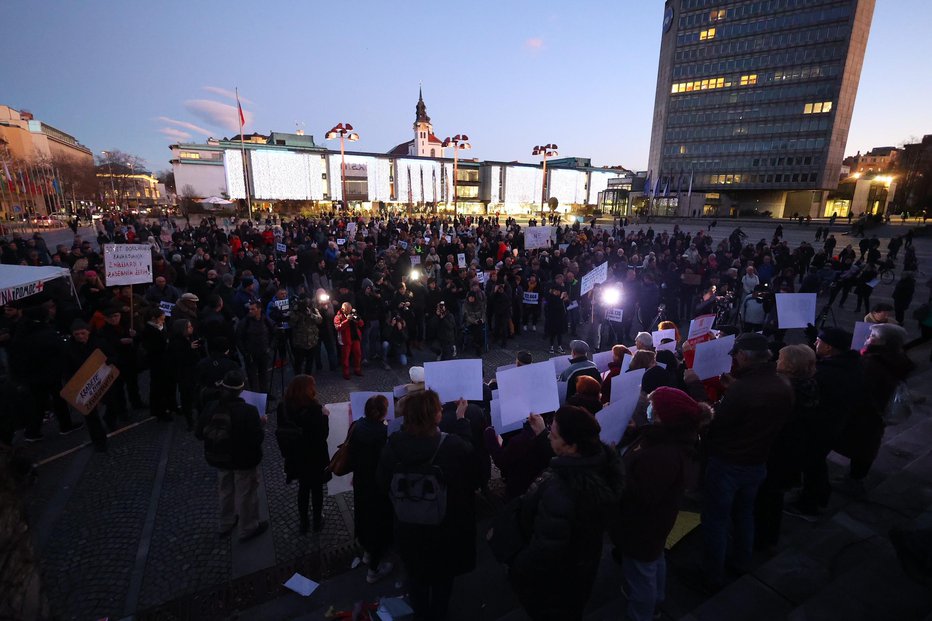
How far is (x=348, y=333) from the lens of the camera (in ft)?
27.2

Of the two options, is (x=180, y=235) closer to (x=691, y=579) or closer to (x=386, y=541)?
(x=386, y=541)

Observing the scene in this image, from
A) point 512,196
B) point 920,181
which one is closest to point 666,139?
point 512,196

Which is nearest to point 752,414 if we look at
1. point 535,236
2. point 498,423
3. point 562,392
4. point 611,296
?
point 562,392

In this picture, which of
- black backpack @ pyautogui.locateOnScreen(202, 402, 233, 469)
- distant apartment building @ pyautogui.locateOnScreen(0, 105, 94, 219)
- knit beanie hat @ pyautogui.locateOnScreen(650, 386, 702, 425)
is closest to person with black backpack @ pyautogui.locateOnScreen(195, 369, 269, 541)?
black backpack @ pyautogui.locateOnScreen(202, 402, 233, 469)

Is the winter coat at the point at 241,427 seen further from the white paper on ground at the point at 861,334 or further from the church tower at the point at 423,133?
the church tower at the point at 423,133

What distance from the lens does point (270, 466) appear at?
547 cm

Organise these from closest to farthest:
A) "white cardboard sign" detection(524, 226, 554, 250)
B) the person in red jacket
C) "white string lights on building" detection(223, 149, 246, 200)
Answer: the person in red jacket → "white cardboard sign" detection(524, 226, 554, 250) → "white string lights on building" detection(223, 149, 246, 200)

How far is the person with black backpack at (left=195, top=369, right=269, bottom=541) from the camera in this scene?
378cm

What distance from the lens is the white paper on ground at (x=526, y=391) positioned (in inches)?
152

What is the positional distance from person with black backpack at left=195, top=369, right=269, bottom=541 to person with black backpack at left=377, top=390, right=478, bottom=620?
5.95ft

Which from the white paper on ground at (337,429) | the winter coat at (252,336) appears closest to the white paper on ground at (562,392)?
the white paper on ground at (337,429)

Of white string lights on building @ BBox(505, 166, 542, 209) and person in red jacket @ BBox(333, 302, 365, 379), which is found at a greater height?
white string lights on building @ BBox(505, 166, 542, 209)

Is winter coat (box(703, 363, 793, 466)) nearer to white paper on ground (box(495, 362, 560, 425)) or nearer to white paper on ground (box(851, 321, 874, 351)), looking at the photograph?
white paper on ground (box(495, 362, 560, 425))

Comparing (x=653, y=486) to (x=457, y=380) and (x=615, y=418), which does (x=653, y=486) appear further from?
(x=457, y=380)
